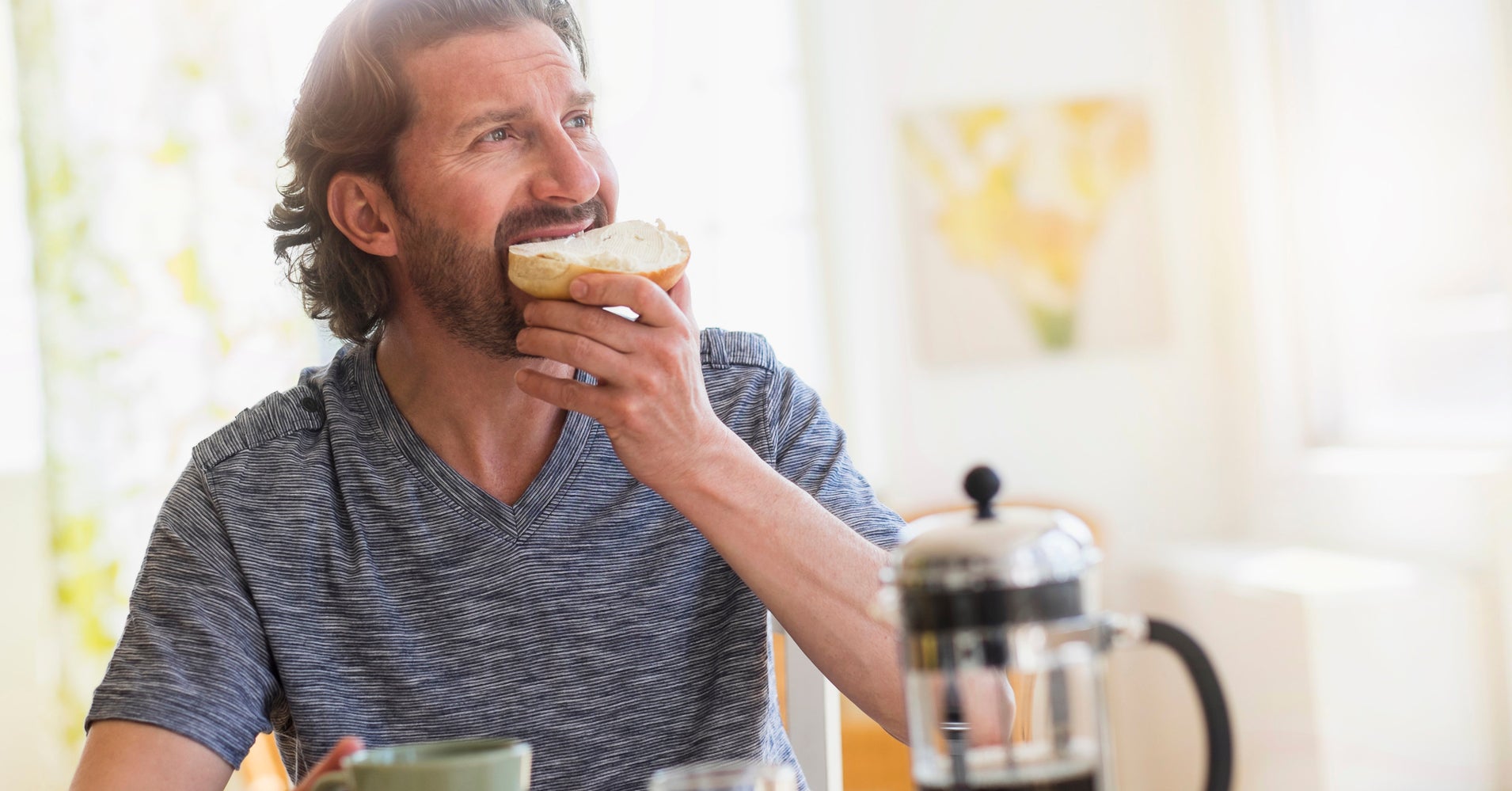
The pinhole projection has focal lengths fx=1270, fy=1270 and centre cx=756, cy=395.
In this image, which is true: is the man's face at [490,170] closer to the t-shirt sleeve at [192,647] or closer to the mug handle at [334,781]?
the t-shirt sleeve at [192,647]

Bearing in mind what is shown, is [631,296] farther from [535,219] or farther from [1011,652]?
[1011,652]

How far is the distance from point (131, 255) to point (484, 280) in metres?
2.19

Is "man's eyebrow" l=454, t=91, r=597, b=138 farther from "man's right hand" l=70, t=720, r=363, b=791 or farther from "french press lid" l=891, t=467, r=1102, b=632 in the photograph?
"french press lid" l=891, t=467, r=1102, b=632

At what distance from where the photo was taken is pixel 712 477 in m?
1.10

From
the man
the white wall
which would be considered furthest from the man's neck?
the white wall

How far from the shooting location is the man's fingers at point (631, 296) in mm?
1138

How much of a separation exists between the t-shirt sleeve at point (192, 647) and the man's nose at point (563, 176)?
460 millimetres

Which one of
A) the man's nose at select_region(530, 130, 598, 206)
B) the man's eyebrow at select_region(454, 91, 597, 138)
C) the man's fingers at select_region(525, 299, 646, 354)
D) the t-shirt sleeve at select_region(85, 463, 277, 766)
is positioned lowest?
the t-shirt sleeve at select_region(85, 463, 277, 766)

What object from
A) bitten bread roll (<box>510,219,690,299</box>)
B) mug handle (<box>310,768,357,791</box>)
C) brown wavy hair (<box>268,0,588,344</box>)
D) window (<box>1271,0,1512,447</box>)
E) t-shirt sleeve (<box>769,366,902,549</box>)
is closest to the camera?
mug handle (<box>310,768,357,791</box>)

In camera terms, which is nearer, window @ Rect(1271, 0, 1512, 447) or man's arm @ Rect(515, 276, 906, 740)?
man's arm @ Rect(515, 276, 906, 740)

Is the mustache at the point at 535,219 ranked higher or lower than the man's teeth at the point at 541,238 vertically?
higher

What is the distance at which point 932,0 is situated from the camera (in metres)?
3.74

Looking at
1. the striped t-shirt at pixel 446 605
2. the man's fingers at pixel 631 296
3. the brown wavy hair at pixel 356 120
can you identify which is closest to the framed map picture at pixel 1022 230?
the brown wavy hair at pixel 356 120

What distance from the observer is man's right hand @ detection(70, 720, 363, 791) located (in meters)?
1.04
